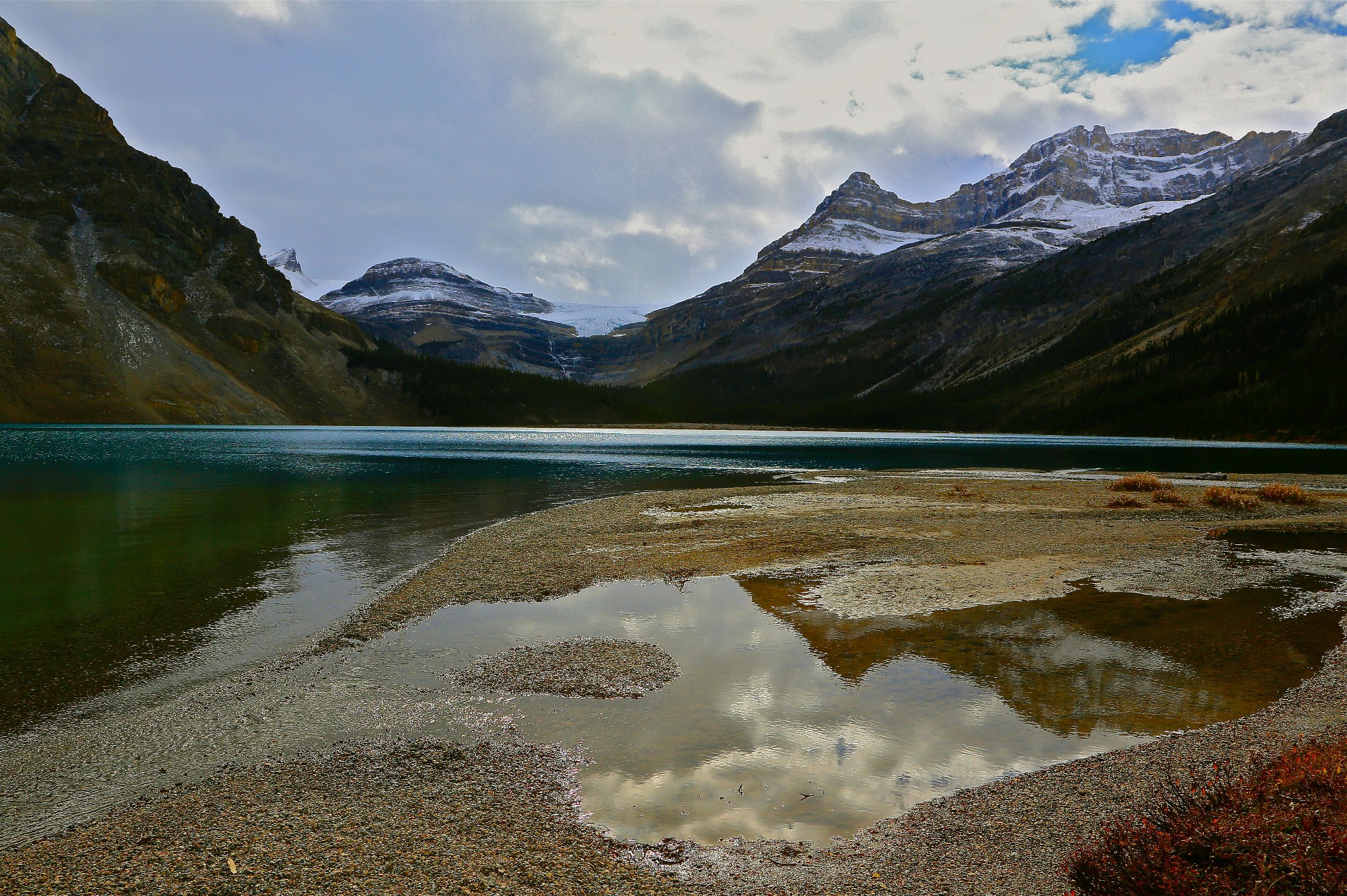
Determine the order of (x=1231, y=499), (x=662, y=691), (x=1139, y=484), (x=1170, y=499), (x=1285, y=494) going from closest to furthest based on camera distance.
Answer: (x=662, y=691) → (x=1231, y=499) → (x=1170, y=499) → (x=1285, y=494) → (x=1139, y=484)

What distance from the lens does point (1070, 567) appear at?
2402 centimetres

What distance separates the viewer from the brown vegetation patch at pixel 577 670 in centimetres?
1321

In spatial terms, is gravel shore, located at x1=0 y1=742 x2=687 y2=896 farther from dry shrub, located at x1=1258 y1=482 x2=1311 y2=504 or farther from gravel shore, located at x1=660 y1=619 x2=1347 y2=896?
dry shrub, located at x1=1258 y1=482 x2=1311 y2=504

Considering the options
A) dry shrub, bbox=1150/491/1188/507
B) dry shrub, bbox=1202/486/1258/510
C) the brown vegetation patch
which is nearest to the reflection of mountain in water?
the brown vegetation patch

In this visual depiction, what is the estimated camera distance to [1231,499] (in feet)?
131

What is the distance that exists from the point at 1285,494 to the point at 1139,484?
25.0 ft

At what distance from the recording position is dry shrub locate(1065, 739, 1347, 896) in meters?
5.27

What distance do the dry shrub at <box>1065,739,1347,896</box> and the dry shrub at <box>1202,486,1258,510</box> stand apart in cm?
4079

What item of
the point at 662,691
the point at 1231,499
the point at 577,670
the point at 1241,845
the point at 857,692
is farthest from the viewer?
the point at 1231,499

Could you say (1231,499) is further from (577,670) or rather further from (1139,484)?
(577,670)

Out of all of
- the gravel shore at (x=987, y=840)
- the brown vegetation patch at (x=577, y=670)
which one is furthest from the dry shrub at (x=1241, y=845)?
the brown vegetation patch at (x=577, y=670)

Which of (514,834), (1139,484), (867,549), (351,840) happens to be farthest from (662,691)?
(1139,484)

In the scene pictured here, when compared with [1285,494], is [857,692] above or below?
below

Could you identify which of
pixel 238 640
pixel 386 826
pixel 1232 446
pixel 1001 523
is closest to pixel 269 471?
pixel 238 640
